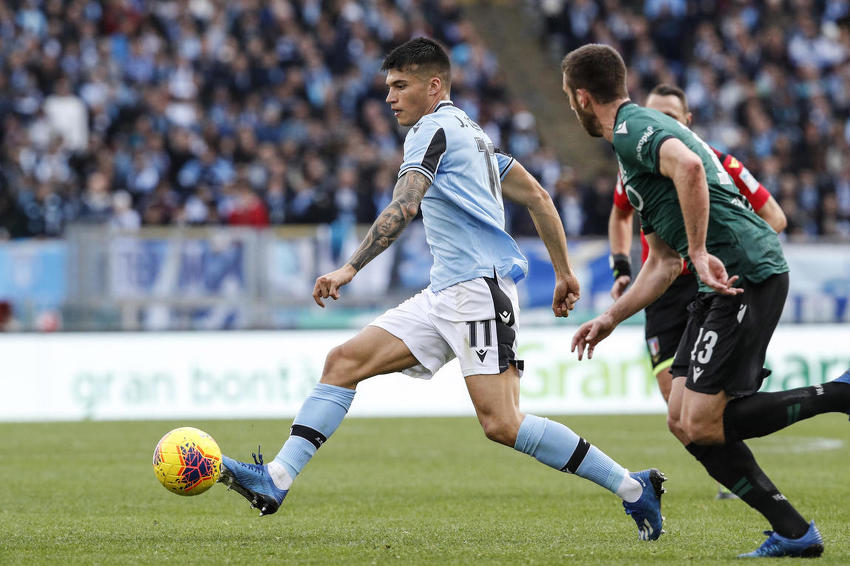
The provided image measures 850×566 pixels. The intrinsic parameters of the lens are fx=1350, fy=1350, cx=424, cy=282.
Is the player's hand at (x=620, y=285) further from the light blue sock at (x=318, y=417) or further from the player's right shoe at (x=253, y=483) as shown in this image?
the player's right shoe at (x=253, y=483)

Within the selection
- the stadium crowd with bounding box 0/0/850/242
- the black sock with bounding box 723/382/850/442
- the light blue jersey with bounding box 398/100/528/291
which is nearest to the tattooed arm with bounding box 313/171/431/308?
the light blue jersey with bounding box 398/100/528/291

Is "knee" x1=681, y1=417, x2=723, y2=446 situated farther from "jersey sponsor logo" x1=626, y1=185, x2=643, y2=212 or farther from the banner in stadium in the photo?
the banner in stadium

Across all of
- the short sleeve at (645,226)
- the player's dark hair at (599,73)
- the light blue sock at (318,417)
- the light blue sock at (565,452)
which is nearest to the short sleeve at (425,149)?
the player's dark hair at (599,73)

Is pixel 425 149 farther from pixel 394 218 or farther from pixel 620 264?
pixel 620 264

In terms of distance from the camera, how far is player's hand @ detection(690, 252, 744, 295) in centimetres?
541

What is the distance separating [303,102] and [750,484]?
53.4 ft

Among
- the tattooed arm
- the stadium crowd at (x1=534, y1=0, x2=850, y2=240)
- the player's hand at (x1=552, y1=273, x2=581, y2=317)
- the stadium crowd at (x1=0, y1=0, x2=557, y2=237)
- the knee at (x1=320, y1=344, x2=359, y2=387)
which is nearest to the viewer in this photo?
the tattooed arm

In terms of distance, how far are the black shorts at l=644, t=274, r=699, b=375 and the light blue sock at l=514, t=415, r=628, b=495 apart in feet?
7.41

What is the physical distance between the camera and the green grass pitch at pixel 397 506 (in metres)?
5.94

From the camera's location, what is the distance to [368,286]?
1570 centimetres

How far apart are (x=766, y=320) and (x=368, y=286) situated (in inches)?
403

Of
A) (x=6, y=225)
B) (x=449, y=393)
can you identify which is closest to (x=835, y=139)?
(x=449, y=393)

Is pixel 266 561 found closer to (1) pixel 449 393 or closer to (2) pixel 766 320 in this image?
(2) pixel 766 320

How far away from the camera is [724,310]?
5.70 metres
